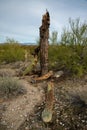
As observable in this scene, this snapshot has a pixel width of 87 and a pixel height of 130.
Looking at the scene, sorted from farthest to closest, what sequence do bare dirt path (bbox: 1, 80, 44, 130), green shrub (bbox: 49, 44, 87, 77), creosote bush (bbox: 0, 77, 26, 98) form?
1. green shrub (bbox: 49, 44, 87, 77)
2. creosote bush (bbox: 0, 77, 26, 98)
3. bare dirt path (bbox: 1, 80, 44, 130)

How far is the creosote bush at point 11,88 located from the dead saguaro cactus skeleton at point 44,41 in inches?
71.8

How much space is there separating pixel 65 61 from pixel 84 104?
3237mm

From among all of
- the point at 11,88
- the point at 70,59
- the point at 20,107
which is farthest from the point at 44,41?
the point at 20,107

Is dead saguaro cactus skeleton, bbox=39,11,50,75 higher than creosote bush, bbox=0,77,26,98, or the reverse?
dead saguaro cactus skeleton, bbox=39,11,50,75

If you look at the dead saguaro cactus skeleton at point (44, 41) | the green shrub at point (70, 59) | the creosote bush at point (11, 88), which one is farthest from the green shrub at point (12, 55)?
the creosote bush at point (11, 88)

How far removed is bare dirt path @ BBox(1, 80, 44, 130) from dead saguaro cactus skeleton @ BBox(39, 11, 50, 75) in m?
1.53

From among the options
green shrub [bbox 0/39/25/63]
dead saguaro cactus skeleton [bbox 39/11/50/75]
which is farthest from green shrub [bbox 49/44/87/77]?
green shrub [bbox 0/39/25/63]

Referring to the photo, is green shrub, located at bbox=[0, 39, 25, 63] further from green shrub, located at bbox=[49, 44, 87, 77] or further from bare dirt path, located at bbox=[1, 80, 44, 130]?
bare dirt path, located at bbox=[1, 80, 44, 130]

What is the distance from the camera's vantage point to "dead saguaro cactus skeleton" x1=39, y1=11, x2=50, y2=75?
13602 mm

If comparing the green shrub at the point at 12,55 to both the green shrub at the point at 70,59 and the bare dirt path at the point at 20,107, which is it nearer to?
the green shrub at the point at 70,59

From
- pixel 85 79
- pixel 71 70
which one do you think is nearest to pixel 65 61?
pixel 71 70

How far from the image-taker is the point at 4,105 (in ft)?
38.0

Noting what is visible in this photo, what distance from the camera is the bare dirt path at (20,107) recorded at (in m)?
10.6

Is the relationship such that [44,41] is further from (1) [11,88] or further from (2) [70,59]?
(1) [11,88]
